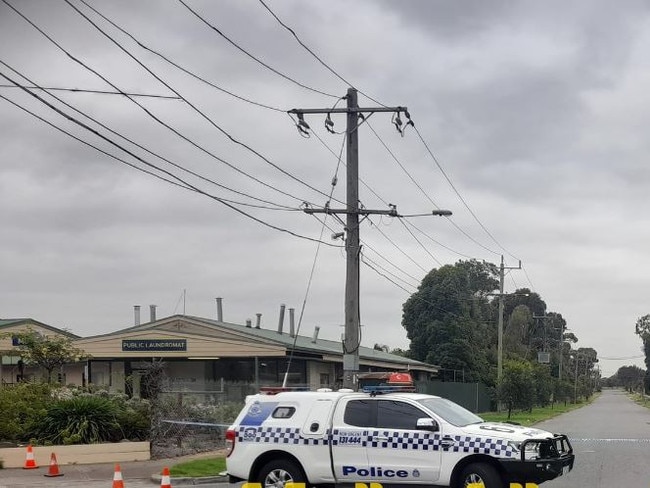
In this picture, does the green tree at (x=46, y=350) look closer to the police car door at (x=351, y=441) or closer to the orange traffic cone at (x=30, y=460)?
the orange traffic cone at (x=30, y=460)

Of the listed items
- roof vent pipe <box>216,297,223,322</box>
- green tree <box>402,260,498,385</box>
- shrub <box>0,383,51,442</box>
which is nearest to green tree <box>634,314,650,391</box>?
green tree <box>402,260,498,385</box>

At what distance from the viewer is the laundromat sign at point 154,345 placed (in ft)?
120

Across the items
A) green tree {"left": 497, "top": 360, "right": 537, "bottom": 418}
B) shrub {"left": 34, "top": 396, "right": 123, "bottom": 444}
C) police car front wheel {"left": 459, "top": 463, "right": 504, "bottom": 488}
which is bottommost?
green tree {"left": 497, "top": 360, "right": 537, "bottom": 418}

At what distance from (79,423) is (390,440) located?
11513mm

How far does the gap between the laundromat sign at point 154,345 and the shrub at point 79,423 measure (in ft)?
44.3

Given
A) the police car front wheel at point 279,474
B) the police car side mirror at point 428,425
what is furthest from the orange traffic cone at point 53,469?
the police car side mirror at point 428,425

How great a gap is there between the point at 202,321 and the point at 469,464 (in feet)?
91.0

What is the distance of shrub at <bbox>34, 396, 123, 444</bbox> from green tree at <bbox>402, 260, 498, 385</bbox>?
43467mm

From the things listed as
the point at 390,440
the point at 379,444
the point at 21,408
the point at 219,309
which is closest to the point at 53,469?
the point at 21,408

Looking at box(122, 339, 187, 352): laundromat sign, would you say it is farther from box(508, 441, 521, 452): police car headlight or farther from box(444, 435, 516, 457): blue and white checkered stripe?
box(508, 441, 521, 452): police car headlight

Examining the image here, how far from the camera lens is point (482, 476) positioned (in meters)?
12.4

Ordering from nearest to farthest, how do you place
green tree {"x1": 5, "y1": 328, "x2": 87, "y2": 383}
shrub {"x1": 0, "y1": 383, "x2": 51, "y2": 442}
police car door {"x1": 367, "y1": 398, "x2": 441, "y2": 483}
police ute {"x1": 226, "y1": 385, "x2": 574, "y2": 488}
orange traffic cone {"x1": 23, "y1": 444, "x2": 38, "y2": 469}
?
police ute {"x1": 226, "y1": 385, "x2": 574, "y2": 488}, police car door {"x1": 367, "y1": 398, "x2": 441, "y2": 483}, orange traffic cone {"x1": 23, "y1": 444, "x2": 38, "y2": 469}, shrub {"x1": 0, "y1": 383, "x2": 51, "y2": 442}, green tree {"x1": 5, "y1": 328, "x2": 87, "y2": 383}

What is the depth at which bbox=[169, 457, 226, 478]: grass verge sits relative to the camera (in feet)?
61.9

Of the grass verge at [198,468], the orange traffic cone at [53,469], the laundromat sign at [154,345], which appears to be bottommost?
the grass verge at [198,468]
